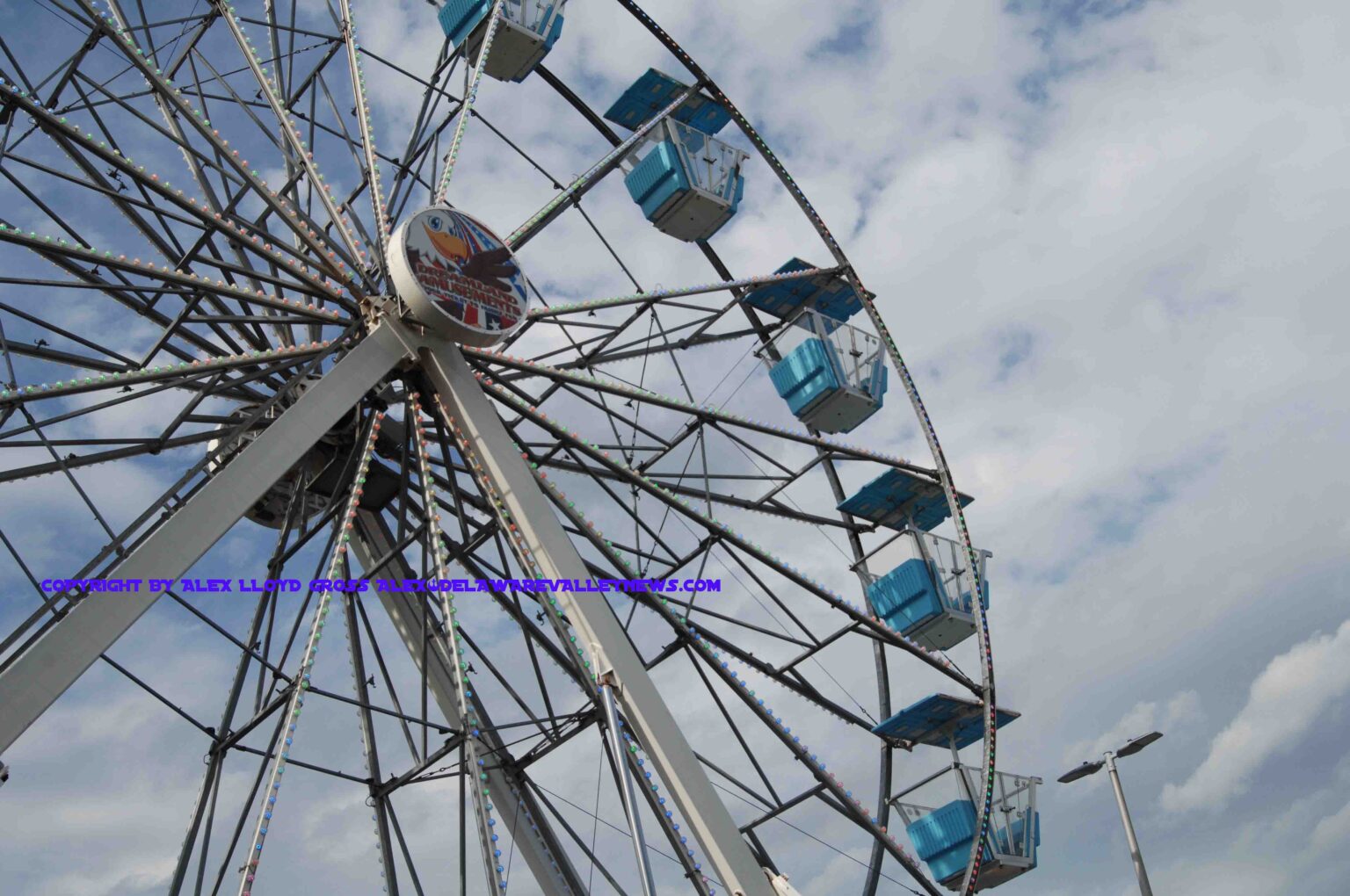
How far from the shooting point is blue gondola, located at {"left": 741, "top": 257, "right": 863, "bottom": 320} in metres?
16.9

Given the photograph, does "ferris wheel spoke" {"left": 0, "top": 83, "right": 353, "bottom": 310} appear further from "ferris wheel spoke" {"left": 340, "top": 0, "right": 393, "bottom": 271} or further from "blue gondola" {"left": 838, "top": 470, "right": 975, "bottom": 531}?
"blue gondola" {"left": 838, "top": 470, "right": 975, "bottom": 531}

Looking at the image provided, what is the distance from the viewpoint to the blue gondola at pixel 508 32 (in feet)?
50.3

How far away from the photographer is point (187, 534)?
974cm

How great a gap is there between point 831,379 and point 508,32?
4.72 metres

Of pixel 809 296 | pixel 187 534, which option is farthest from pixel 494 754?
pixel 809 296

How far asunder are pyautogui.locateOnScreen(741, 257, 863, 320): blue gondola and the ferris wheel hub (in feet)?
15.9

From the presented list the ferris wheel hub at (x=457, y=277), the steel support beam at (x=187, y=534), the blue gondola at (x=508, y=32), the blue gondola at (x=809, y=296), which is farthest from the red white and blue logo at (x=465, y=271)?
the blue gondola at (x=809, y=296)

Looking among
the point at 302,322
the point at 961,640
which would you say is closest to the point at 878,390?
the point at 961,640

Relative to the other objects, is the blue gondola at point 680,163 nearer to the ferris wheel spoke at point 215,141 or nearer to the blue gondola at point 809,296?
the blue gondola at point 809,296

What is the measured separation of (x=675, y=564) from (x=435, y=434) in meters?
2.77

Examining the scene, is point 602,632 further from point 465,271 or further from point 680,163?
point 680,163

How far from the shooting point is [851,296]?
17141 mm

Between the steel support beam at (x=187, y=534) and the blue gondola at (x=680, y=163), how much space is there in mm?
4781

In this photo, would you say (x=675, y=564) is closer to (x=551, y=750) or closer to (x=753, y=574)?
(x=753, y=574)
